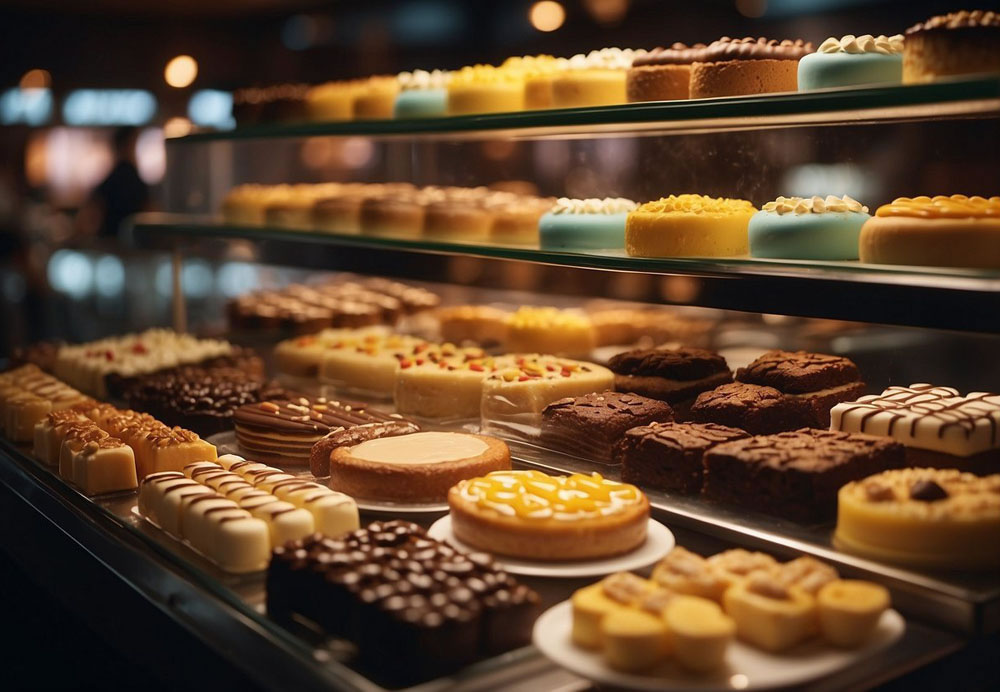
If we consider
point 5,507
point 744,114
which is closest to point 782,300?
point 744,114

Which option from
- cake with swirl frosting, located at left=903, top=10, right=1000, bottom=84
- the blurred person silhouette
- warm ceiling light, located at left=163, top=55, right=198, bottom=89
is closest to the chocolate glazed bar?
cake with swirl frosting, located at left=903, top=10, right=1000, bottom=84

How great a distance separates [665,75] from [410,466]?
49.5 inches

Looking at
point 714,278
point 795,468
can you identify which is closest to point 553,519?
point 795,468

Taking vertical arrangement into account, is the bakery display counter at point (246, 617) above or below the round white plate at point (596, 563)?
below

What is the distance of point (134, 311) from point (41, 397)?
15.6 feet

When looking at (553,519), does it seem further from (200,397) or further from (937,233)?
(200,397)

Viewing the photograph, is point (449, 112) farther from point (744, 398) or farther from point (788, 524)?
point (788, 524)

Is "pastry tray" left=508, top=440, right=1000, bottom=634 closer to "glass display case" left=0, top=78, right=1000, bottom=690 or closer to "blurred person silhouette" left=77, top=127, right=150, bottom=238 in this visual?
"glass display case" left=0, top=78, right=1000, bottom=690

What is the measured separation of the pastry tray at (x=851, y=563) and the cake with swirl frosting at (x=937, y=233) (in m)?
0.61

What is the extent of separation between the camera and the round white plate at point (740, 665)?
1.71 m

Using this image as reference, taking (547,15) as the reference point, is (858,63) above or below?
below

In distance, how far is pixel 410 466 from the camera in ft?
8.82

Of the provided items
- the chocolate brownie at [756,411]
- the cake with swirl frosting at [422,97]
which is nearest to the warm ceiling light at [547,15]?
the cake with swirl frosting at [422,97]

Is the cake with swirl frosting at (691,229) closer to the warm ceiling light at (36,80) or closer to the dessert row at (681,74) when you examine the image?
the dessert row at (681,74)
